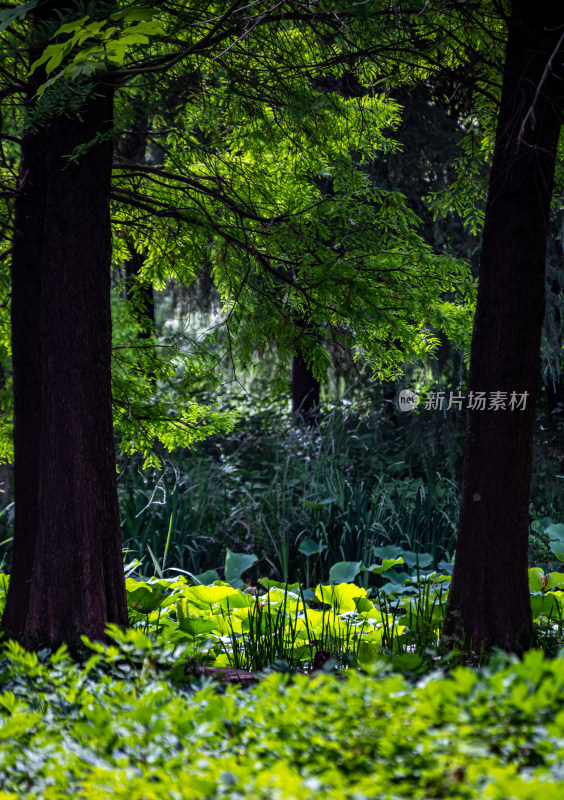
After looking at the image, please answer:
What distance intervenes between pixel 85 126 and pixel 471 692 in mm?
3159

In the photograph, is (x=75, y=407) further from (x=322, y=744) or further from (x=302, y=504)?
(x=302, y=504)

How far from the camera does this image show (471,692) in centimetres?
162

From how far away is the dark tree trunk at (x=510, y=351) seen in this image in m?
3.42

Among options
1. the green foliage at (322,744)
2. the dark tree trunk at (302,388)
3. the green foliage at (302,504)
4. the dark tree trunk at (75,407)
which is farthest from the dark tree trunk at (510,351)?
the dark tree trunk at (302,388)

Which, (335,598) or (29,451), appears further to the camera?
(335,598)

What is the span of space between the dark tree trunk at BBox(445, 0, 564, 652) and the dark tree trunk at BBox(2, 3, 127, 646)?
1673 millimetres

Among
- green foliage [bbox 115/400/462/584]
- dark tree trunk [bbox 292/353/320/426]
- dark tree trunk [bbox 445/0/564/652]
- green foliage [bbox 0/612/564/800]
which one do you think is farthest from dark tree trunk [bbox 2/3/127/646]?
dark tree trunk [bbox 292/353/320/426]

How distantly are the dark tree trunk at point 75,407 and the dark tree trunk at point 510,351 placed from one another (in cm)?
167

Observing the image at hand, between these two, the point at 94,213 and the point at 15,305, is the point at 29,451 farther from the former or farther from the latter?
the point at 94,213

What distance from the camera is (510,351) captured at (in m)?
3.44

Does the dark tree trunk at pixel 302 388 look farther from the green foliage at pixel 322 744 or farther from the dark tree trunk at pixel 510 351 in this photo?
the green foliage at pixel 322 744

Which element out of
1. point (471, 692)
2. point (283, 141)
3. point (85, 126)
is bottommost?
point (471, 692)

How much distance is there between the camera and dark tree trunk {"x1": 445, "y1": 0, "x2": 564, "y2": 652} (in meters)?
3.42

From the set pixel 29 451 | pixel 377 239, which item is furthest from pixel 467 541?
pixel 29 451
